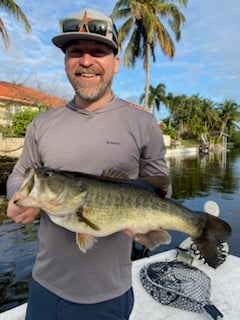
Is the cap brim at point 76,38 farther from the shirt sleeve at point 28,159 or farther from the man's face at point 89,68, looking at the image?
the shirt sleeve at point 28,159

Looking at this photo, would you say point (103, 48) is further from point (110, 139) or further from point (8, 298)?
point (8, 298)

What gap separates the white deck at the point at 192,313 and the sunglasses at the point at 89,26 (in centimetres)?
287

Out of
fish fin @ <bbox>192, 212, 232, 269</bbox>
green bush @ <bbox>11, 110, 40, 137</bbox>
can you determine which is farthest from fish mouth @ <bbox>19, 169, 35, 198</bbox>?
green bush @ <bbox>11, 110, 40, 137</bbox>

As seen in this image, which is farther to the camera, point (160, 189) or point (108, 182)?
point (160, 189)

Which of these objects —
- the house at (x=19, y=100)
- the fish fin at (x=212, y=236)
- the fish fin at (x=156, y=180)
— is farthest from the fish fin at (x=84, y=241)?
the house at (x=19, y=100)

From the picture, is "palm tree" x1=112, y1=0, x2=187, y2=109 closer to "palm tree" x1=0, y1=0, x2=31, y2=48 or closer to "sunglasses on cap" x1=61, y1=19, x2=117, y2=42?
"palm tree" x1=0, y1=0, x2=31, y2=48

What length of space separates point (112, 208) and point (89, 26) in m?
1.15

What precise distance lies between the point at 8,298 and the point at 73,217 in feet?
17.1

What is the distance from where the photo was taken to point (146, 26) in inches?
1210

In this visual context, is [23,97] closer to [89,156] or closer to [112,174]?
[89,156]

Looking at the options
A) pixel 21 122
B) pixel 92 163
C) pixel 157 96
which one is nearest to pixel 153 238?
pixel 92 163

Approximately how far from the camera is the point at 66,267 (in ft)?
6.93

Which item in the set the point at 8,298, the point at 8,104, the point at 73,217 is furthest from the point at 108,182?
the point at 8,104

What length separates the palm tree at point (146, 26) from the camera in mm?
30875
